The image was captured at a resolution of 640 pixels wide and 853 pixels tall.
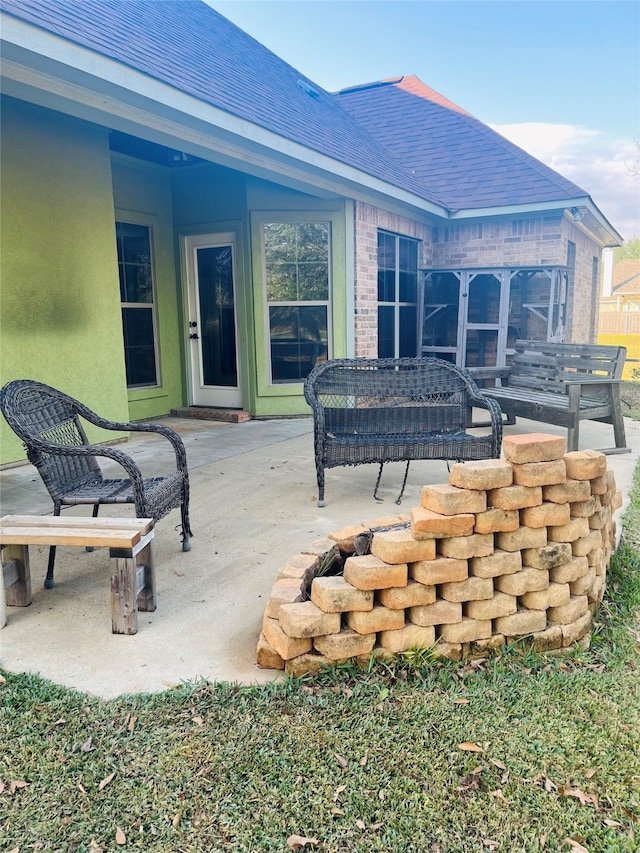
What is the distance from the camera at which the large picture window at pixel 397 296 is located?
867 cm

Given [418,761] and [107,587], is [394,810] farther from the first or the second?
[107,587]

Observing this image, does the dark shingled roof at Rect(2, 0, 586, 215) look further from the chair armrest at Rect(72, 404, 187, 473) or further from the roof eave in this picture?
the chair armrest at Rect(72, 404, 187, 473)

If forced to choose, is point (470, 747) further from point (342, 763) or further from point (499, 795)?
point (342, 763)

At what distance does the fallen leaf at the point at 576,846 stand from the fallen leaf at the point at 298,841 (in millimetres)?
623

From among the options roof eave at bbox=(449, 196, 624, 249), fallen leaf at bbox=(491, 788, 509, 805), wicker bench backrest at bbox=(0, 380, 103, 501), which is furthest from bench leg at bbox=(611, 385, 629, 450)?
fallen leaf at bbox=(491, 788, 509, 805)

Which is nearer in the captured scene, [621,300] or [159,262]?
[159,262]

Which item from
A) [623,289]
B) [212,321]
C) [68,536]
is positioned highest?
[623,289]

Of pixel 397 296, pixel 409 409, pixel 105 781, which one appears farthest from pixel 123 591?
pixel 397 296

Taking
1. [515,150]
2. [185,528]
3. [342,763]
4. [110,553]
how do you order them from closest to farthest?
[342,763] < [110,553] < [185,528] < [515,150]

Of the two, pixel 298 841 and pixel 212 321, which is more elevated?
pixel 212 321

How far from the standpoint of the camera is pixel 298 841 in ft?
5.08

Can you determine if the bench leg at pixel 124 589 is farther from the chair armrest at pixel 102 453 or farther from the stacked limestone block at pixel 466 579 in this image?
the stacked limestone block at pixel 466 579

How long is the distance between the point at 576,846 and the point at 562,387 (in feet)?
17.3

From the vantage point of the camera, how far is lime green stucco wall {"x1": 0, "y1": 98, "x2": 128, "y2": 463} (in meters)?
5.23
